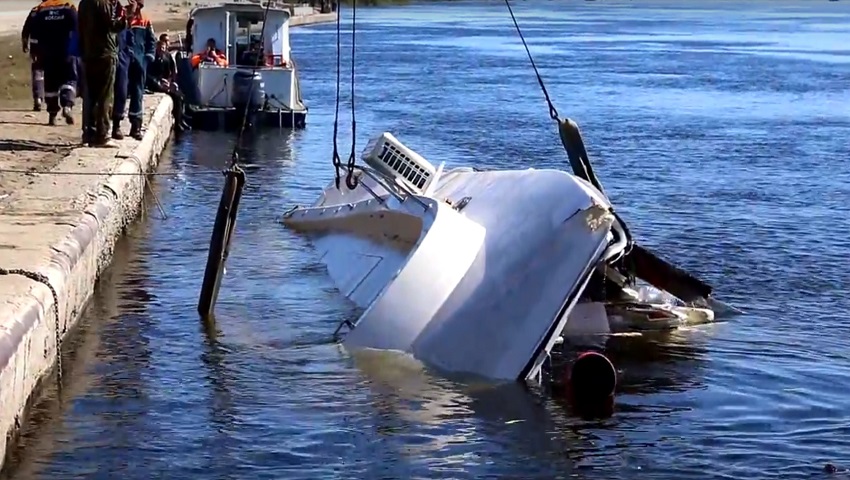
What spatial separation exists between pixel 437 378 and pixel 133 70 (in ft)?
29.8

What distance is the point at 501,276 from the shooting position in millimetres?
9352

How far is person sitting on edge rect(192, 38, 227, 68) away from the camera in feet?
81.4

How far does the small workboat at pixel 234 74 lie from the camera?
2442cm

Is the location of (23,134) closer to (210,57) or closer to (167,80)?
(167,80)

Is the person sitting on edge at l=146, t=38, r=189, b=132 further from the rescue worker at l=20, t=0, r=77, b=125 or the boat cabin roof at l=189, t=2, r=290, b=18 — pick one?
the rescue worker at l=20, t=0, r=77, b=125

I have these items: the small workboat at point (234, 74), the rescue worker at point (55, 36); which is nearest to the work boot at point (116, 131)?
the rescue worker at point (55, 36)

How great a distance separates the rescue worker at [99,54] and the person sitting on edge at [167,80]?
28.0 ft

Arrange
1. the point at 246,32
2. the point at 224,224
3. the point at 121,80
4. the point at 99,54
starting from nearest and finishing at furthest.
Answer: the point at 224,224, the point at 99,54, the point at 121,80, the point at 246,32

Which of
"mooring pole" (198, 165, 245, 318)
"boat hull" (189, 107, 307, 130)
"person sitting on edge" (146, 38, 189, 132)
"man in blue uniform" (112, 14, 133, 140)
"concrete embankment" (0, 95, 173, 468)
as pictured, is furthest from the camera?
"boat hull" (189, 107, 307, 130)

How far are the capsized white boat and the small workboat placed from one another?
13.1 meters

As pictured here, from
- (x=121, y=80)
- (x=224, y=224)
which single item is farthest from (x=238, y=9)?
(x=224, y=224)

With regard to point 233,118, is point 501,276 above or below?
above

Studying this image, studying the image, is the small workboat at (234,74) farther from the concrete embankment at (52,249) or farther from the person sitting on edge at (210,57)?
the concrete embankment at (52,249)

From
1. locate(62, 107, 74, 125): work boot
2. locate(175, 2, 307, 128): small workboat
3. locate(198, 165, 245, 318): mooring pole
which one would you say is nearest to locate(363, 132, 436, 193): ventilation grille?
locate(198, 165, 245, 318): mooring pole
